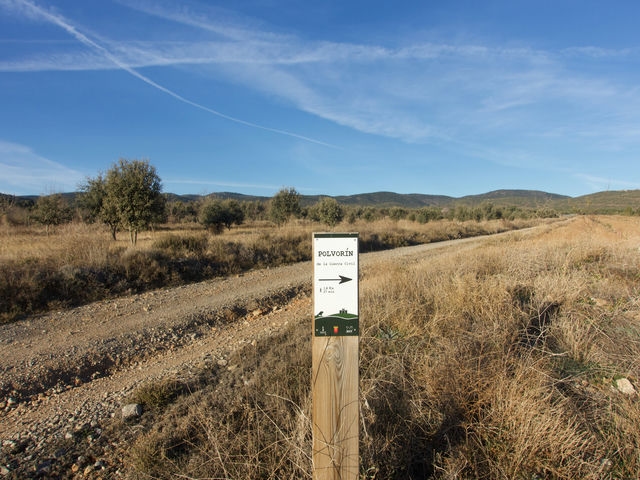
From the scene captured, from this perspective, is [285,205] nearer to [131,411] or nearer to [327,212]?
[327,212]

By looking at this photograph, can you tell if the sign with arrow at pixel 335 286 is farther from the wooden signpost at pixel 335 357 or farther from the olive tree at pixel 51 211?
the olive tree at pixel 51 211

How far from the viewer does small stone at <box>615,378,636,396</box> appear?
3394 millimetres

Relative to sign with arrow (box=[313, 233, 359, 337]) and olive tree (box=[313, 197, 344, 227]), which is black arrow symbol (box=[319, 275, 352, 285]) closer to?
sign with arrow (box=[313, 233, 359, 337])

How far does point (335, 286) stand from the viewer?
2.08 m

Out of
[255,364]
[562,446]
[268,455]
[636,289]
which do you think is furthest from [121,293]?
[636,289]

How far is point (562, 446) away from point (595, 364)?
210 cm

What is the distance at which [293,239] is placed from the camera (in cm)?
1695

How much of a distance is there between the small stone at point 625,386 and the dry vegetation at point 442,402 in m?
0.11

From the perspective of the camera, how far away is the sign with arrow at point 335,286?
2.07 metres

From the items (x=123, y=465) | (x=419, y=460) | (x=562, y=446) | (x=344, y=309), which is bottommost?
(x=123, y=465)

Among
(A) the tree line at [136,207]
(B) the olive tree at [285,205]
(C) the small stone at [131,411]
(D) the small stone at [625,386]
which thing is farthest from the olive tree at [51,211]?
(D) the small stone at [625,386]

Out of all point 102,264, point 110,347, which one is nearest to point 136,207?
point 102,264

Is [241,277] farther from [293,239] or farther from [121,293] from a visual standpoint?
[293,239]

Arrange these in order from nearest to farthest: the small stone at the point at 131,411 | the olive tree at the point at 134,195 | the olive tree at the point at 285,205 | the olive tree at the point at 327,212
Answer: the small stone at the point at 131,411, the olive tree at the point at 134,195, the olive tree at the point at 285,205, the olive tree at the point at 327,212
